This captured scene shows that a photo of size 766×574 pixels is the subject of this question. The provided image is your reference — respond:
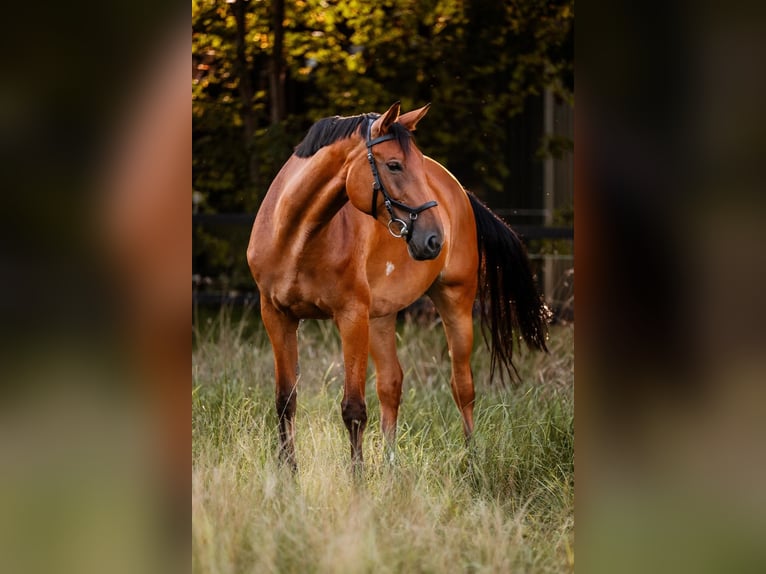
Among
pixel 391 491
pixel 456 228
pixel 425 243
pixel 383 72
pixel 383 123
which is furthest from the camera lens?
pixel 383 72

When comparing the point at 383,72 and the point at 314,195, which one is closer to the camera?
the point at 314,195

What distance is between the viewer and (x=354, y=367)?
384cm

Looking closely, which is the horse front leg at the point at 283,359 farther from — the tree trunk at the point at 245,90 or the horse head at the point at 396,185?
the tree trunk at the point at 245,90

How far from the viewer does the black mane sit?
351 cm

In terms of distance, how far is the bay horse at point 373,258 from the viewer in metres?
3.49

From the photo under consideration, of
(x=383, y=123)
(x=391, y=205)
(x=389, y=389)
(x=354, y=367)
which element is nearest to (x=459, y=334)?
(x=389, y=389)

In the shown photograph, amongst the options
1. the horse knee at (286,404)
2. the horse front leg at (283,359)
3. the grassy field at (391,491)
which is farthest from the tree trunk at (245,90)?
the horse knee at (286,404)

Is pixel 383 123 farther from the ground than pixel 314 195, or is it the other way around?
pixel 383 123

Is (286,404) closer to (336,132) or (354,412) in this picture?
(354,412)

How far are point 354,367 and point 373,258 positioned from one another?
741 millimetres

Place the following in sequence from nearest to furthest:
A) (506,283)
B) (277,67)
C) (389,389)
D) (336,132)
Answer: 1. (336,132)
2. (389,389)
3. (506,283)
4. (277,67)
